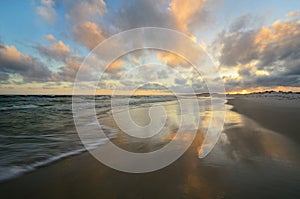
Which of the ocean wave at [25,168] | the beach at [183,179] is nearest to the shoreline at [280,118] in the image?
the beach at [183,179]

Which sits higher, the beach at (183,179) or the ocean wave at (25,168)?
the ocean wave at (25,168)

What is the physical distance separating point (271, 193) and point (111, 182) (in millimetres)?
2757

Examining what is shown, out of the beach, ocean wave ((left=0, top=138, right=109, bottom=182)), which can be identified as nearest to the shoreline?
the beach

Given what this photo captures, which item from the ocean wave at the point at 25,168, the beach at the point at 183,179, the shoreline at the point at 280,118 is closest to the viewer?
the beach at the point at 183,179

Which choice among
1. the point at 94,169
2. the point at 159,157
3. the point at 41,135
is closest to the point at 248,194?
the point at 159,157

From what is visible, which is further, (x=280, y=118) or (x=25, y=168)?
(x=280, y=118)

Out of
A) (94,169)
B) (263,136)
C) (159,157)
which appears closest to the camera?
(94,169)

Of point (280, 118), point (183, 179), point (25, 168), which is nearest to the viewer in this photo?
point (183, 179)

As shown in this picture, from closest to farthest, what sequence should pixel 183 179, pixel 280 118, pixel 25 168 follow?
pixel 183 179, pixel 25 168, pixel 280 118

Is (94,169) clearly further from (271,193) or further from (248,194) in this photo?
(271,193)

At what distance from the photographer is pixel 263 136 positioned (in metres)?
7.02

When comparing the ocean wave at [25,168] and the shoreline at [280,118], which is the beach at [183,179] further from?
the shoreline at [280,118]

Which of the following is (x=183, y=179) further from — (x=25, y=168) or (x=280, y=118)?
(x=280, y=118)

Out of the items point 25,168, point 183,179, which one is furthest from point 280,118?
point 25,168
